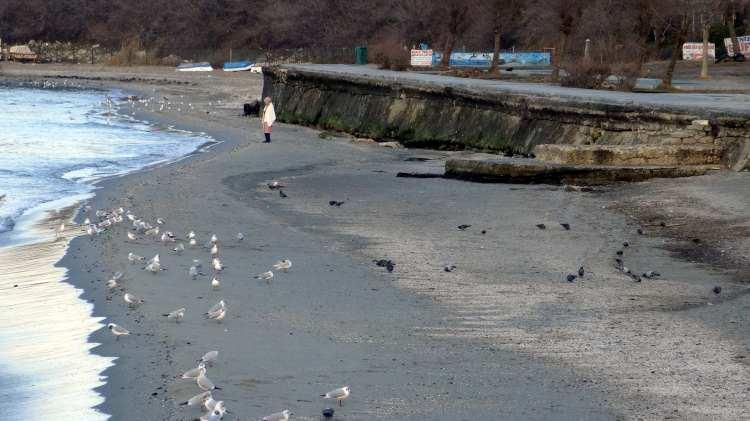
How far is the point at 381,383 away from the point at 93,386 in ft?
6.34

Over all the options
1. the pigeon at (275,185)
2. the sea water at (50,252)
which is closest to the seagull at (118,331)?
the sea water at (50,252)

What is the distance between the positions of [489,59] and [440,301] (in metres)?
47.5

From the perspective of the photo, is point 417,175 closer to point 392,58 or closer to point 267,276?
point 267,276

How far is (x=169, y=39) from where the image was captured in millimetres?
99875

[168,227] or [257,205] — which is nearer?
[168,227]

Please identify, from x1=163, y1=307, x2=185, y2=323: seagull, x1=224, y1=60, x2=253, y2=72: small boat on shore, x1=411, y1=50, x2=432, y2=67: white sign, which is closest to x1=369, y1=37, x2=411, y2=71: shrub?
x1=411, y1=50, x2=432, y2=67: white sign

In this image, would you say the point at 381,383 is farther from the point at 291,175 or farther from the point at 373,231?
the point at 291,175

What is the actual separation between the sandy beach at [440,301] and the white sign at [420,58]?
31.4 meters

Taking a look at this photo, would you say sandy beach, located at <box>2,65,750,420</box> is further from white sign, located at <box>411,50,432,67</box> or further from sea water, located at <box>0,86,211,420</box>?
white sign, located at <box>411,50,432,67</box>

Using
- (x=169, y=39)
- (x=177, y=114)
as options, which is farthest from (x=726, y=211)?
(x=169, y=39)

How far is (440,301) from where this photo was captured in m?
10.9

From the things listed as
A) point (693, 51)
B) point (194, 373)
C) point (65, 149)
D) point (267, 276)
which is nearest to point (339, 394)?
point (194, 373)

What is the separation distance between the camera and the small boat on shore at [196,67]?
3302 inches

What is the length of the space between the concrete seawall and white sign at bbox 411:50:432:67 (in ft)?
33.2
